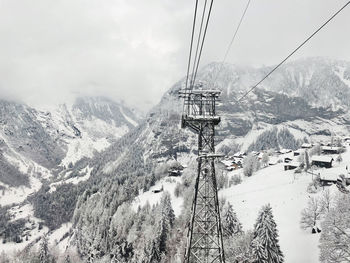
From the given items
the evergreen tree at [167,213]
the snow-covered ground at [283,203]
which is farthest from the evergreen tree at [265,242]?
the evergreen tree at [167,213]

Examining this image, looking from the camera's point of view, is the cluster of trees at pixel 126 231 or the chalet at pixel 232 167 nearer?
the cluster of trees at pixel 126 231

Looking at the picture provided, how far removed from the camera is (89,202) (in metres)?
164

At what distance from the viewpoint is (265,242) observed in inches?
1983

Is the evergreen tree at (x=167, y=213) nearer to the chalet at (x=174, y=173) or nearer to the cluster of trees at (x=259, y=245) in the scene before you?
the cluster of trees at (x=259, y=245)

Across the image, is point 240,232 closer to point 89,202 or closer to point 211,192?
point 211,192

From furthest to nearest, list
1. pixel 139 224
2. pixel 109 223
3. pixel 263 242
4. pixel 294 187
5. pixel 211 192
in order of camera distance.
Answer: pixel 109 223
pixel 139 224
pixel 294 187
pixel 263 242
pixel 211 192

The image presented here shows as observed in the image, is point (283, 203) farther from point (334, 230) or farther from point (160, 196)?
point (160, 196)

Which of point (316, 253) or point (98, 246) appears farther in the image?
point (98, 246)

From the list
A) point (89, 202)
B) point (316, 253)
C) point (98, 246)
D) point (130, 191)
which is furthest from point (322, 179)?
point (89, 202)

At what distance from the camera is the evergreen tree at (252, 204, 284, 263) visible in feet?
161

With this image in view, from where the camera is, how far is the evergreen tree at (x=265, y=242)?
1932 inches

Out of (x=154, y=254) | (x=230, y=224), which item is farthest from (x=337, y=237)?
(x=154, y=254)

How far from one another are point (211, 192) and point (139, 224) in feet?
285

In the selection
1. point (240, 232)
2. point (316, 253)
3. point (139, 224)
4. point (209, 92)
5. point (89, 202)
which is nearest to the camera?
point (209, 92)
